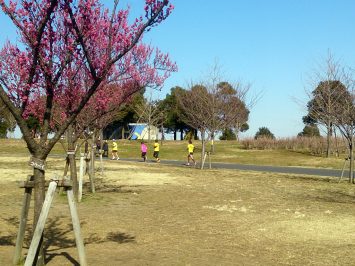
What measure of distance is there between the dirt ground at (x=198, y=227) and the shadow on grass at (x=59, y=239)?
14 mm

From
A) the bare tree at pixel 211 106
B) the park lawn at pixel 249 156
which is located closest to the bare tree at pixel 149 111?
the park lawn at pixel 249 156

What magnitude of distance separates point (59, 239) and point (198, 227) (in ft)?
8.74

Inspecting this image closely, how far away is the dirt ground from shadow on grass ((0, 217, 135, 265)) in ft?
0.05

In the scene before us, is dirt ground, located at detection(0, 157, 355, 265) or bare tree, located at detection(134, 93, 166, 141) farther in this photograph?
bare tree, located at detection(134, 93, 166, 141)

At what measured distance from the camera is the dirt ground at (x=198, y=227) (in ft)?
21.9

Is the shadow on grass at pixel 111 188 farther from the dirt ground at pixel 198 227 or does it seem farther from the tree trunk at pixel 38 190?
the tree trunk at pixel 38 190

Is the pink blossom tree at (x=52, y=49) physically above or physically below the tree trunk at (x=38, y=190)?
above

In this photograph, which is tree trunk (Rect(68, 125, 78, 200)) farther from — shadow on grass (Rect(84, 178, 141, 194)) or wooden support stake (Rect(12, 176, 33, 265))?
wooden support stake (Rect(12, 176, 33, 265))

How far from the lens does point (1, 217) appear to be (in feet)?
30.9

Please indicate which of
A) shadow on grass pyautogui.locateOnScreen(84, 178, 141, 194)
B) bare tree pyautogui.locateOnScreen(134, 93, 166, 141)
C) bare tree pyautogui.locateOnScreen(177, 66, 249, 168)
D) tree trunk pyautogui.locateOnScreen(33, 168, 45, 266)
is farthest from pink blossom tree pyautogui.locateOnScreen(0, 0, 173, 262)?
bare tree pyautogui.locateOnScreen(134, 93, 166, 141)

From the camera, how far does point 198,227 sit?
8.93 metres

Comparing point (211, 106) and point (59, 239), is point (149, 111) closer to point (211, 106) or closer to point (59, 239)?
point (211, 106)

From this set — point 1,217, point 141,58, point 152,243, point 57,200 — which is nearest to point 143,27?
point 152,243

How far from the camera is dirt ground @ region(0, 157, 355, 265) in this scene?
6.67 meters
